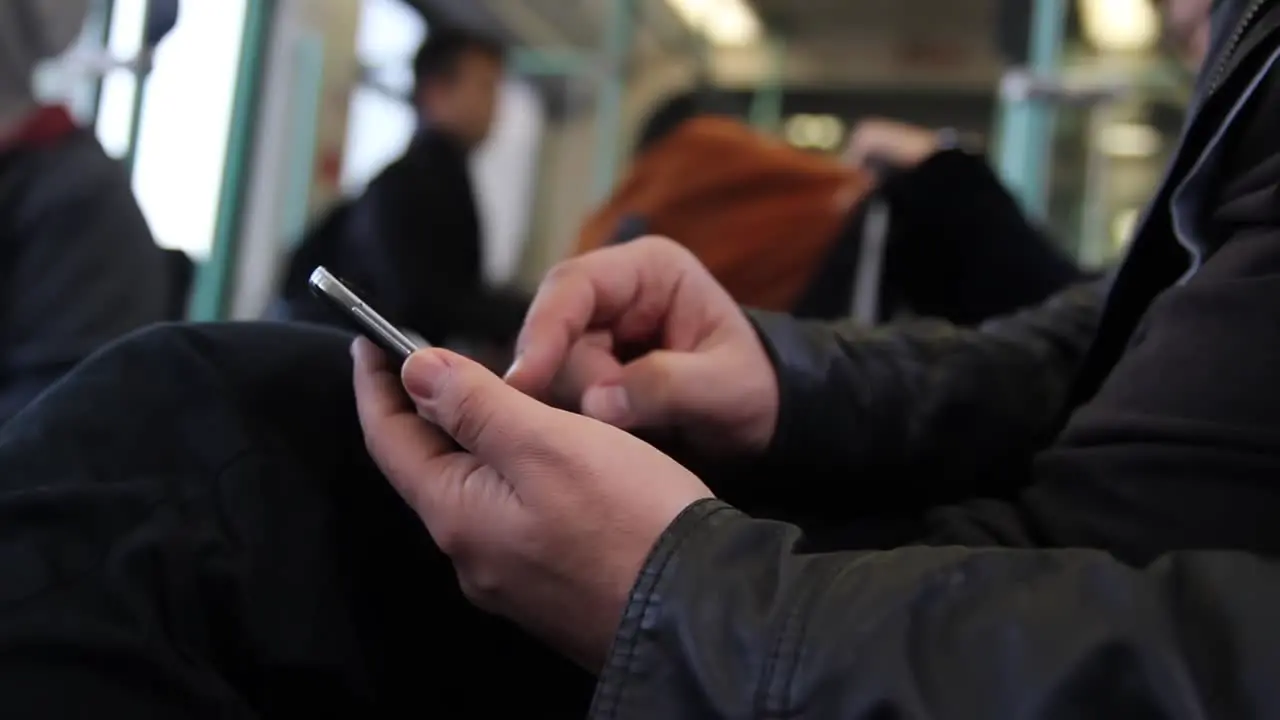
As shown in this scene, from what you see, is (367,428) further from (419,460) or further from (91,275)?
(91,275)

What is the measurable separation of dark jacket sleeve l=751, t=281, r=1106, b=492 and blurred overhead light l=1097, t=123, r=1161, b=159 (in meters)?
2.01

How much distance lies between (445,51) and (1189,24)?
5.47ft

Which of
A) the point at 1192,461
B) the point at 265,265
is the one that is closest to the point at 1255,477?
the point at 1192,461

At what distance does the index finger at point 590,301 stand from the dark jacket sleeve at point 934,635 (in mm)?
178

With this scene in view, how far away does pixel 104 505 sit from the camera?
42 centimetres

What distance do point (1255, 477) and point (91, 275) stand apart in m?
1.13

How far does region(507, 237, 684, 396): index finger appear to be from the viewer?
0.55m

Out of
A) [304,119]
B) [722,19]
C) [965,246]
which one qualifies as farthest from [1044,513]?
[722,19]

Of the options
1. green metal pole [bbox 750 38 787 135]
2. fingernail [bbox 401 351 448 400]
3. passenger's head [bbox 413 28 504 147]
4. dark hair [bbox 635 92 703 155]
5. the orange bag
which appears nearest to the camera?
fingernail [bbox 401 351 448 400]

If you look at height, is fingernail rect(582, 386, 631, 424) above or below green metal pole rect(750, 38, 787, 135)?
below

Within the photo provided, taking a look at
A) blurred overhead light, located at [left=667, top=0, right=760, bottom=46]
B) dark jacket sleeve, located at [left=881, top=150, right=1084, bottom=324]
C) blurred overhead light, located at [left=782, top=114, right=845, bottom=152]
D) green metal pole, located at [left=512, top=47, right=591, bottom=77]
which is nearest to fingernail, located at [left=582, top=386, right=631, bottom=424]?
dark jacket sleeve, located at [left=881, top=150, right=1084, bottom=324]

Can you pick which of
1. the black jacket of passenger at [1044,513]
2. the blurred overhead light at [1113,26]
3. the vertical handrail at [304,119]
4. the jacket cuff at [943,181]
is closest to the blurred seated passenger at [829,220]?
the jacket cuff at [943,181]

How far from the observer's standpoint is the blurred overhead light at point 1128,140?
2605mm

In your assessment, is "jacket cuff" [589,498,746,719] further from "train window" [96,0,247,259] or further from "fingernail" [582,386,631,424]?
"train window" [96,0,247,259]
